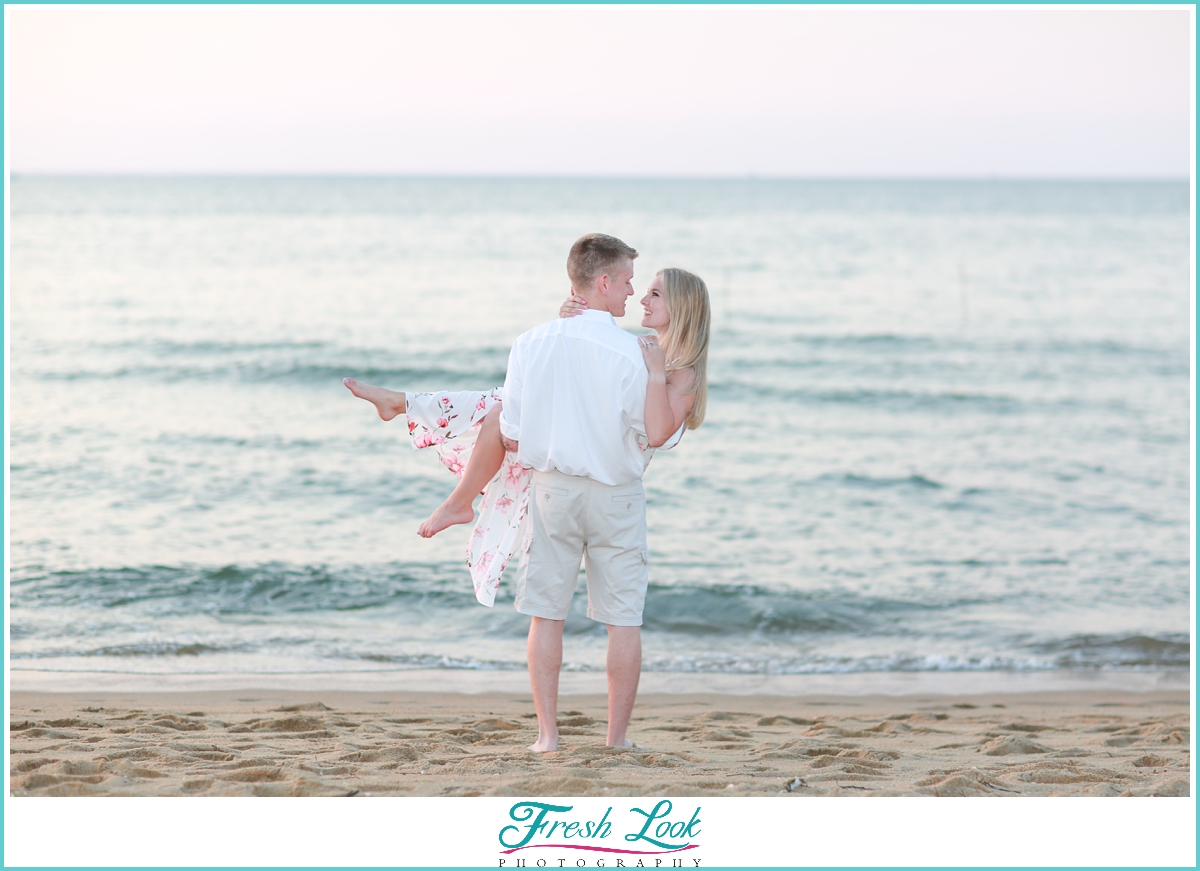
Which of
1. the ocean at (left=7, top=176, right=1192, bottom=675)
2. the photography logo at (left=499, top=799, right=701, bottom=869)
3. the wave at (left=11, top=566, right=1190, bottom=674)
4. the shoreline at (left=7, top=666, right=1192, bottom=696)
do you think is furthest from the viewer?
the ocean at (left=7, top=176, right=1192, bottom=675)

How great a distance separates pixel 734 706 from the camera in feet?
16.1

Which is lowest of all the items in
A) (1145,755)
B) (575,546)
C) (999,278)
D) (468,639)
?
(468,639)

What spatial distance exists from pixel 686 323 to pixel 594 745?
5.26 ft

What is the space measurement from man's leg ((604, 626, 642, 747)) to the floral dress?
1.20 ft

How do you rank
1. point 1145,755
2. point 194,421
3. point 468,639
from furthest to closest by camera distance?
point 194,421
point 468,639
point 1145,755

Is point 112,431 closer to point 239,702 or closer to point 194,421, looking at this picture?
point 194,421

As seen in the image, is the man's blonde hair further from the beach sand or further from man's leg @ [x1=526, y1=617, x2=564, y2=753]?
the beach sand

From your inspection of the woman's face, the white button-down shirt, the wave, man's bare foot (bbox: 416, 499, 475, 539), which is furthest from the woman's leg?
the wave

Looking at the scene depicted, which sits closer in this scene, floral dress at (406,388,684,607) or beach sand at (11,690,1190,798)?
beach sand at (11,690,1190,798)

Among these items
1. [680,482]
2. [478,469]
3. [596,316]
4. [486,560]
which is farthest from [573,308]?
[680,482]

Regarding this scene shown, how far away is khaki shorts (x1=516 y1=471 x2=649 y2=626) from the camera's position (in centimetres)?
335

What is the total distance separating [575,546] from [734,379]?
11.7m

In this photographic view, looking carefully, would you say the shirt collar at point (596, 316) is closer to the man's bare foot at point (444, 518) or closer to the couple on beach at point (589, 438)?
the couple on beach at point (589, 438)

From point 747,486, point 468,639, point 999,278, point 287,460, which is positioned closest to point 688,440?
point 747,486
